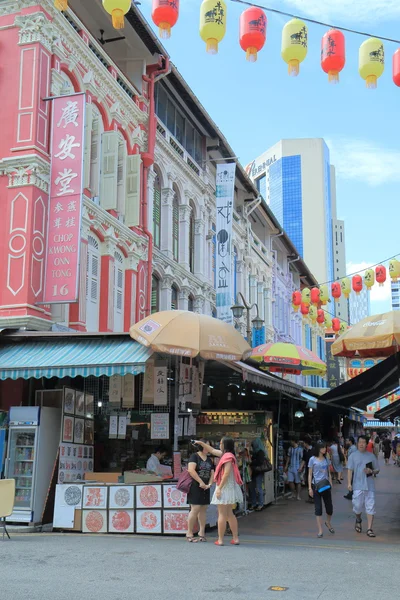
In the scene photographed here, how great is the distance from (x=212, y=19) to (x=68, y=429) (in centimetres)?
755

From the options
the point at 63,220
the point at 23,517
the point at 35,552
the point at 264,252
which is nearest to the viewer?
the point at 35,552

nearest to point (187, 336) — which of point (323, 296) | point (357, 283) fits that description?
point (357, 283)

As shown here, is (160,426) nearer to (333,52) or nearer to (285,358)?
(285,358)

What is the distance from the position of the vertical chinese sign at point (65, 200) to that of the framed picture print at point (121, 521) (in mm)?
5307

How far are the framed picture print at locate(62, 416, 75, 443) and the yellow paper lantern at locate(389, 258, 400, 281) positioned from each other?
13633mm

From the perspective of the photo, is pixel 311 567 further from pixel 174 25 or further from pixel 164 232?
pixel 164 232

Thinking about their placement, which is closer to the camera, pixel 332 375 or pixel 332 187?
pixel 332 375

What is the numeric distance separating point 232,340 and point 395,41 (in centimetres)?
570

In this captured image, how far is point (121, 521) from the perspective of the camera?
1117cm

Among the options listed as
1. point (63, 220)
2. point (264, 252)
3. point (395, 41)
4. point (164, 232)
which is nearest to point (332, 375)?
point (264, 252)

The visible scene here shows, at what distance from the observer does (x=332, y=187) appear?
14400 cm

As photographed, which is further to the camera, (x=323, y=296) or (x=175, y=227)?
A: (x=323, y=296)

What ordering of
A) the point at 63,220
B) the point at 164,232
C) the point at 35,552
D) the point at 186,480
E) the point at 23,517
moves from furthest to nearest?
1. the point at 164,232
2. the point at 63,220
3. the point at 23,517
4. the point at 186,480
5. the point at 35,552

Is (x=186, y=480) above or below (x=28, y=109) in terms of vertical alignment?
below
